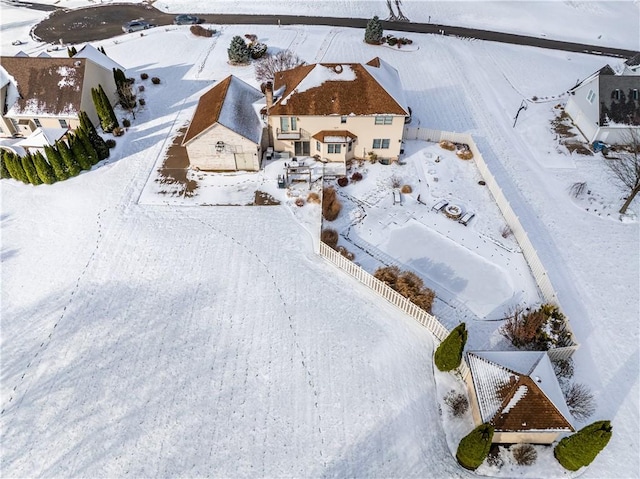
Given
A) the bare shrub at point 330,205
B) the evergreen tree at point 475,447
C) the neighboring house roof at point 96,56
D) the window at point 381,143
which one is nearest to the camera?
the evergreen tree at point 475,447

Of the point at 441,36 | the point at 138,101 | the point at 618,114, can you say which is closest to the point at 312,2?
the point at 441,36

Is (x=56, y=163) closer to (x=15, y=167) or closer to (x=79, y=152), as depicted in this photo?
(x=79, y=152)

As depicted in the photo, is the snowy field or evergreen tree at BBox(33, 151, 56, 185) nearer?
the snowy field

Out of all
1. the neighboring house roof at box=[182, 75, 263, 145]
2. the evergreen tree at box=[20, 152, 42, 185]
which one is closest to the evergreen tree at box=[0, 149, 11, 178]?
the evergreen tree at box=[20, 152, 42, 185]

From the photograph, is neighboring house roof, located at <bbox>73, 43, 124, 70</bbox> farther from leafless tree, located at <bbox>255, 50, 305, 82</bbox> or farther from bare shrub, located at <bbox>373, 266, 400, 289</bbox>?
bare shrub, located at <bbox>373, 266, 400, 289</bbox>

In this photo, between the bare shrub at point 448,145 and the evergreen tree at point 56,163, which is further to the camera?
the bare shrub at point 448,145

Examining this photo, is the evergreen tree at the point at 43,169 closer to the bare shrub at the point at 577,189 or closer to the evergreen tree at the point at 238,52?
the evergreen tree at the point at 238,52

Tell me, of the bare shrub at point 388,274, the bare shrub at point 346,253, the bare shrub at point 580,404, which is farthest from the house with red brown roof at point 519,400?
the bare shrub at point 346,253

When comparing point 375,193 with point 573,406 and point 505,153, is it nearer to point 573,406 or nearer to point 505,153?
point 505,153
